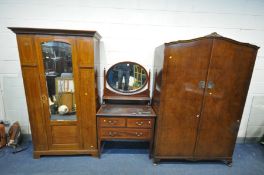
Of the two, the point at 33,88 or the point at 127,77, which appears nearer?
the point at 33,88

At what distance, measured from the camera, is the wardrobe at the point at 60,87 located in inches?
65.2

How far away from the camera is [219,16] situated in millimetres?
2104

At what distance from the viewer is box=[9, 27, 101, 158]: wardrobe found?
1657 mm

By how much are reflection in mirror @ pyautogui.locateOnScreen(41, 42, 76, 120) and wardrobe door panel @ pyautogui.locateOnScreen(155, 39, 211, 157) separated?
3.89 ft

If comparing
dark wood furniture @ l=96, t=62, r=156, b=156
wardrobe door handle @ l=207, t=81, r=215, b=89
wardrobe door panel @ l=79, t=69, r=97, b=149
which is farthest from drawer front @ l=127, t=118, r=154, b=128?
wardrobe door handle @ l=207, t=81, r=215, b=89

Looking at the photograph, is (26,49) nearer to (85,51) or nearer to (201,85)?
(85,51)

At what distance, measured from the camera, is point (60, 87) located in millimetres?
1882

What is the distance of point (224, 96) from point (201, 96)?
298mm

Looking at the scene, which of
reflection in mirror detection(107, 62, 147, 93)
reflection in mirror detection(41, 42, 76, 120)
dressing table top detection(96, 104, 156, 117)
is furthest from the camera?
reflection in mirror detection(107, 62, 147, 93)

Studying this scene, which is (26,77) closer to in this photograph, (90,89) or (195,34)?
(90,89)

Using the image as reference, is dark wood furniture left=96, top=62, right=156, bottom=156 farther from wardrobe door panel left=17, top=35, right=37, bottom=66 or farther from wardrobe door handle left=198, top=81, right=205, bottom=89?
wardrobe door panel left=17, top=35, right=37, bottom=66

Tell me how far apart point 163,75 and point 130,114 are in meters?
0.68

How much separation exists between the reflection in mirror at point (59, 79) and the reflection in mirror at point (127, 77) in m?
0.60

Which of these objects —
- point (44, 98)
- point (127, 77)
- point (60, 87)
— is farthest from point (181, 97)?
point (44, 98)
